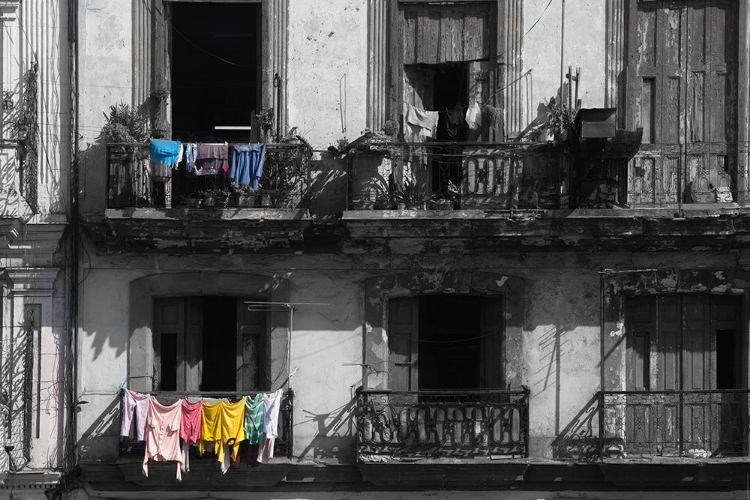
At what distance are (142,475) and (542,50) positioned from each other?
707 cm

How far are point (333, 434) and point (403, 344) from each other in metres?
1.40

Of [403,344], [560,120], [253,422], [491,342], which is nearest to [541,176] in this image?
[560,120]

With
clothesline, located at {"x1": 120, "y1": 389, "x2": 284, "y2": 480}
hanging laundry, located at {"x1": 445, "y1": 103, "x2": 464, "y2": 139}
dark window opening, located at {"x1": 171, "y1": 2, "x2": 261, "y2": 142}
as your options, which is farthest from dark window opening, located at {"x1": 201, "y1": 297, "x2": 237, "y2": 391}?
hanging laundry, located at {"x1": 445, "y1": 103, "x2": 464, "y2": 139}

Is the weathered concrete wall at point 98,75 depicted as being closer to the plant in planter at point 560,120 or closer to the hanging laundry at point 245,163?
the hanging laundry at point 245,163

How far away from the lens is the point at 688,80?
1514cm

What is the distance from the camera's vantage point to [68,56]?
1503cm

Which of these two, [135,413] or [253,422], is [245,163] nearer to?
[253,422]

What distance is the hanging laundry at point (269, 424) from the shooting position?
14438 millimetres

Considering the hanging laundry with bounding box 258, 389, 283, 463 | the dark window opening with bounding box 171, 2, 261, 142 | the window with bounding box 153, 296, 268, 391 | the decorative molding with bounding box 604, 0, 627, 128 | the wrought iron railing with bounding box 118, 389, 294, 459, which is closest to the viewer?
the hanging laundry with bounding box 258, 389, 283, 463

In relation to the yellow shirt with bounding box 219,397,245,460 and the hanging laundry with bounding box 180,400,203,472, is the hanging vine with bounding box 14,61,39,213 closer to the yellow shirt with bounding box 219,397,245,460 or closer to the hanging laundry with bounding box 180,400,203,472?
the hanging laundry with bounding box 180,400,203,472

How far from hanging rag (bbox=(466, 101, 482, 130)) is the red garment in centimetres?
470

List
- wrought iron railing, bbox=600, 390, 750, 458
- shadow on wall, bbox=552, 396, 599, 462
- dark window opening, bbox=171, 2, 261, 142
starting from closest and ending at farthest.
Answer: wrought iron railing, bbox=600, 390, 750, 458
shadow on wall, bbox=552, 396, 599, 462
dark window opening, bbox=171, 2, 261, 142

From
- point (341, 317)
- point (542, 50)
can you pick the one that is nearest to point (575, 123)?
point (542, 50)

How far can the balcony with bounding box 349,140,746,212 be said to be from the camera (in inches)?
574
